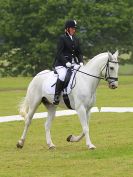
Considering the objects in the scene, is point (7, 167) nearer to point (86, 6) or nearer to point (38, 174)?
point (38, 174)

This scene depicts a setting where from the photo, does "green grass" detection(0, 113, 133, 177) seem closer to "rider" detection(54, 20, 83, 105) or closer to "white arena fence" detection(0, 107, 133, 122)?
"rider" detection(54, 20, 83, 105)

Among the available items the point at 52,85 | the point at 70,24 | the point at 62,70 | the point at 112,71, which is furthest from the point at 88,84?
the point at 70,24

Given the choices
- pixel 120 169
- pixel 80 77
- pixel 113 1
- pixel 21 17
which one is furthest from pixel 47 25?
pixel 120 169

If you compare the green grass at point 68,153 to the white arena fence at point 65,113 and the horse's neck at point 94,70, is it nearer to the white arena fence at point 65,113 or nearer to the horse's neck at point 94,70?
the horse's neck at point 94,70

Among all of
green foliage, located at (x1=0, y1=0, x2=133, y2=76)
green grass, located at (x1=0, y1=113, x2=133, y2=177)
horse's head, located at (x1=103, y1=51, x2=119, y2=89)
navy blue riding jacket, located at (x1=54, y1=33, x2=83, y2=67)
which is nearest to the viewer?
green grass, located at (x1=0, y1=113, x2=133, y2=177)

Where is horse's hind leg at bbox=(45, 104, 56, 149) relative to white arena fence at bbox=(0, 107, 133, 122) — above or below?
above

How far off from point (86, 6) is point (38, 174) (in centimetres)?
4602

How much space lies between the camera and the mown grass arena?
13254mm

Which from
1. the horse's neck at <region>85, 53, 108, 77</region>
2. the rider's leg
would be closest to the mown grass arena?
the rider's leg

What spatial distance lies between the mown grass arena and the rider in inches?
69.3

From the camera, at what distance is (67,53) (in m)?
18.0

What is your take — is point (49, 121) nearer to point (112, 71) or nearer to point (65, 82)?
point (65, 82)

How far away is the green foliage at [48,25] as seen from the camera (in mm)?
57188

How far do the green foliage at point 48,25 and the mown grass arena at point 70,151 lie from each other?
2931cm
